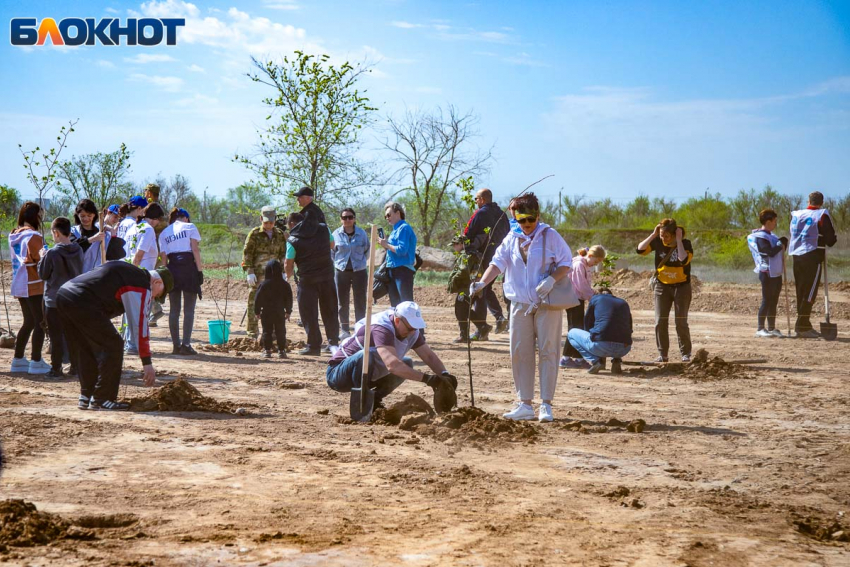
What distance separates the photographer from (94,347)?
7973 millimetres

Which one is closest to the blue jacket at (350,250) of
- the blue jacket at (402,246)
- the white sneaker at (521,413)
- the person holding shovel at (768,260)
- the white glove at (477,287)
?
the blue jacket at (402,246)

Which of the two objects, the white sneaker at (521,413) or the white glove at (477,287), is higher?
the white glove at (477,287)

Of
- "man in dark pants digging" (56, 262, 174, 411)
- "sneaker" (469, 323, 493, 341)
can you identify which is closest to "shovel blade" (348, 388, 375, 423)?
"man in dark pants digging" (56, 262, 174, 411)

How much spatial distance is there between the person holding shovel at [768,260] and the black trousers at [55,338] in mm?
10137

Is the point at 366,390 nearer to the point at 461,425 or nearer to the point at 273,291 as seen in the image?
the point at 461,425

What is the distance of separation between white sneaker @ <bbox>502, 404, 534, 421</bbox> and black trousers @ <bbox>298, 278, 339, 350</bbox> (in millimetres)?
4577

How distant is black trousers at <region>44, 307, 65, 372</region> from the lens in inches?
373

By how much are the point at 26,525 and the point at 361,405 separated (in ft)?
11.3

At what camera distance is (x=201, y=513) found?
5156mm

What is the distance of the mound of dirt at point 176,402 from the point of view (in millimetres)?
8243

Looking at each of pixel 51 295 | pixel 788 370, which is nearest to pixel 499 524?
pixel 51 295

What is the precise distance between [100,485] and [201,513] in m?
0.93

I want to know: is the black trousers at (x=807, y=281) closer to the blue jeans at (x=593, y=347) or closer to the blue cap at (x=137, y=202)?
the blue jeans at (x=593, y=347)

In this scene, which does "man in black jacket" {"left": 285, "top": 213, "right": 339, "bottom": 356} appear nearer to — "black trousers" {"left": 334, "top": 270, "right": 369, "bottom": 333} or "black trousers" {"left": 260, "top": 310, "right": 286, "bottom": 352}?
"black trousers" {"left": 260, "top": 310, "right": 286, "bottom": 352}
